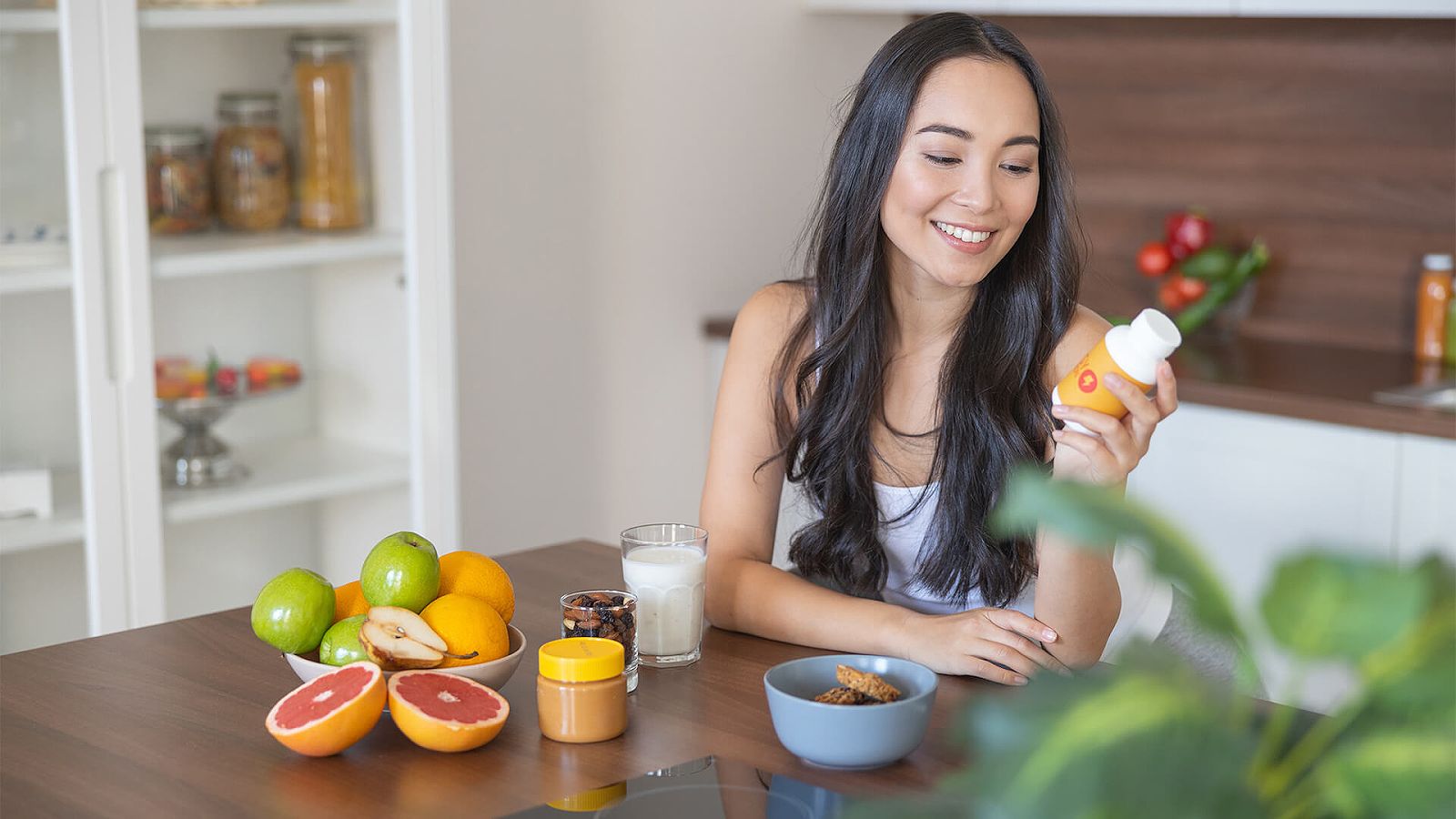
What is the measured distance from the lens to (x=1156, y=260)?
3.20m

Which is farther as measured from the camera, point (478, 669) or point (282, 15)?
point (282, 15)

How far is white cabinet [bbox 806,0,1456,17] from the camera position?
100 inches

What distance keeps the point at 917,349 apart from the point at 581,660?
781 mm

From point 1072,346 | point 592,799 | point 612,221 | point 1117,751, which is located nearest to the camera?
point 1117,751

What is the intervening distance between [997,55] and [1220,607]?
1.27 meters

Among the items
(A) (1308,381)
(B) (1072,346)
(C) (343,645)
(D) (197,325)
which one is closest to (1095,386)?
(B) (1072,346)

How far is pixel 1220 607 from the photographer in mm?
497

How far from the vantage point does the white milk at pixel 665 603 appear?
137 centimetres

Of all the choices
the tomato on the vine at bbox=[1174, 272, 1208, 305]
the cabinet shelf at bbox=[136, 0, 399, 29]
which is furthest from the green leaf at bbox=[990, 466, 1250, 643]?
the tomato on the vine at bbox=[1174, 272, 1208, 305]

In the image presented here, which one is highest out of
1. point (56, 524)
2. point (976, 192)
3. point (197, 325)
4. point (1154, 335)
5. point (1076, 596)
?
point (976, 192)

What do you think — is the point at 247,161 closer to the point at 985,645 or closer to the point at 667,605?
the point at 667,605

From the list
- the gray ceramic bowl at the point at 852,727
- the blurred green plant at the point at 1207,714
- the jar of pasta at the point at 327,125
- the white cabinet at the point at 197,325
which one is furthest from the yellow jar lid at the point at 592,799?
the jar of pasta at the point at 327,125

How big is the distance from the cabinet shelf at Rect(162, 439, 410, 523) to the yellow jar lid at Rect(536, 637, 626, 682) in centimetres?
143

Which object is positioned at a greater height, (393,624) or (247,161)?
(247,161)
